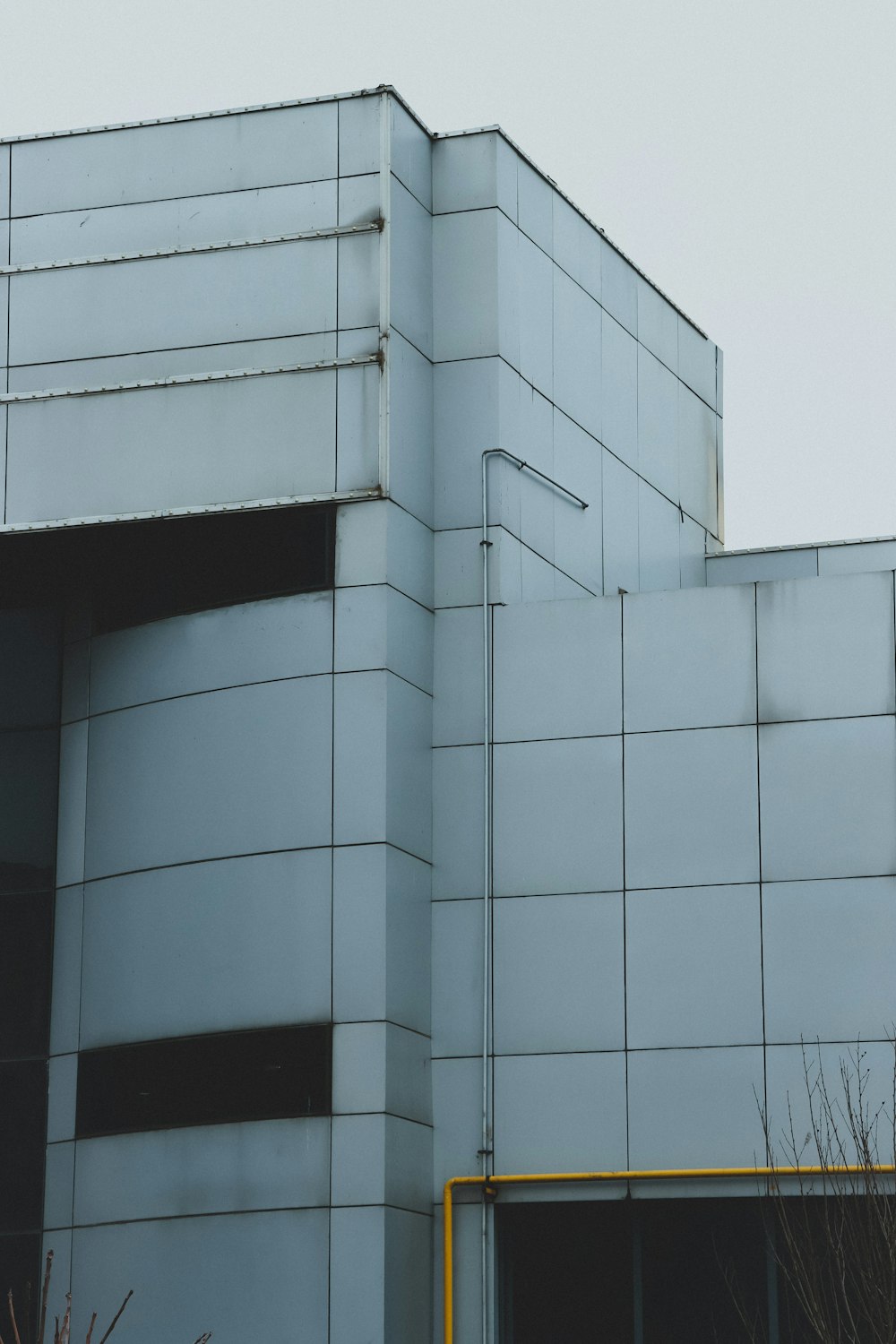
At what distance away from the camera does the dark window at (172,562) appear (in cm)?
2234

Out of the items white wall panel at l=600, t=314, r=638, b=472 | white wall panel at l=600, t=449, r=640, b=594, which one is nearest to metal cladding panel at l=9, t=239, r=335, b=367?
white wall panel at l=600, t=314, r=638, b=472

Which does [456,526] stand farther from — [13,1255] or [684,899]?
[13,1255]

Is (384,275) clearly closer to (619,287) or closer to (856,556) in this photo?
(619,287)

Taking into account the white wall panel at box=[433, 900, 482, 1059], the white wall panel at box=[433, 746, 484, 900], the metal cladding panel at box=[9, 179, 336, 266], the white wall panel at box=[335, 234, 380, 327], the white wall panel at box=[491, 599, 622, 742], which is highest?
the metal cladding panel at box=[9, 179, 336, 266]

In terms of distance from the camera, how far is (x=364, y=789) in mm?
21453

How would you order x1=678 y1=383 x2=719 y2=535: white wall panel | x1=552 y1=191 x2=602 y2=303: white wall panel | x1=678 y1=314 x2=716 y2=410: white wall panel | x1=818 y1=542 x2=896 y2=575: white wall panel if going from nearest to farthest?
x1=552 y1=191 x2=602 y2=303: white wall panel
x1=678 y1=383 x2=719 y2=535: white wall panel
x1=678 y1=314 x2=716 y2=410: white wall panel
x1=818 y1=542 x2=896 y2=575: white wall panel

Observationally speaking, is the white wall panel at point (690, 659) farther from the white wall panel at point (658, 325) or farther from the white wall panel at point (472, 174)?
the white wall panel at point (658, 325)

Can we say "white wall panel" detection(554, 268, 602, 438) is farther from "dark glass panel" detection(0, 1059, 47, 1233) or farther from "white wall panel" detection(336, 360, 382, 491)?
"dark glass panel" detection(0, 1059, 47, 1233)

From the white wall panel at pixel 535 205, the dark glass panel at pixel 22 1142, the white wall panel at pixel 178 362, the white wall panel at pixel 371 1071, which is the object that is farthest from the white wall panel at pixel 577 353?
the dark glass panel at pixel 22 1142

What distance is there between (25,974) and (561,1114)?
6.07m

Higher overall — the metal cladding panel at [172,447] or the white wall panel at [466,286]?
the white wall panel at [466,286]

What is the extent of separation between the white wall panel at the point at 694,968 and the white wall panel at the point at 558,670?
2.05m

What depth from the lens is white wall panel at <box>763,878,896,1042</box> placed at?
68.5ft

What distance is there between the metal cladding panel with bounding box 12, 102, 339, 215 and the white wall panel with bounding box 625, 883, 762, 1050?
8.77m
